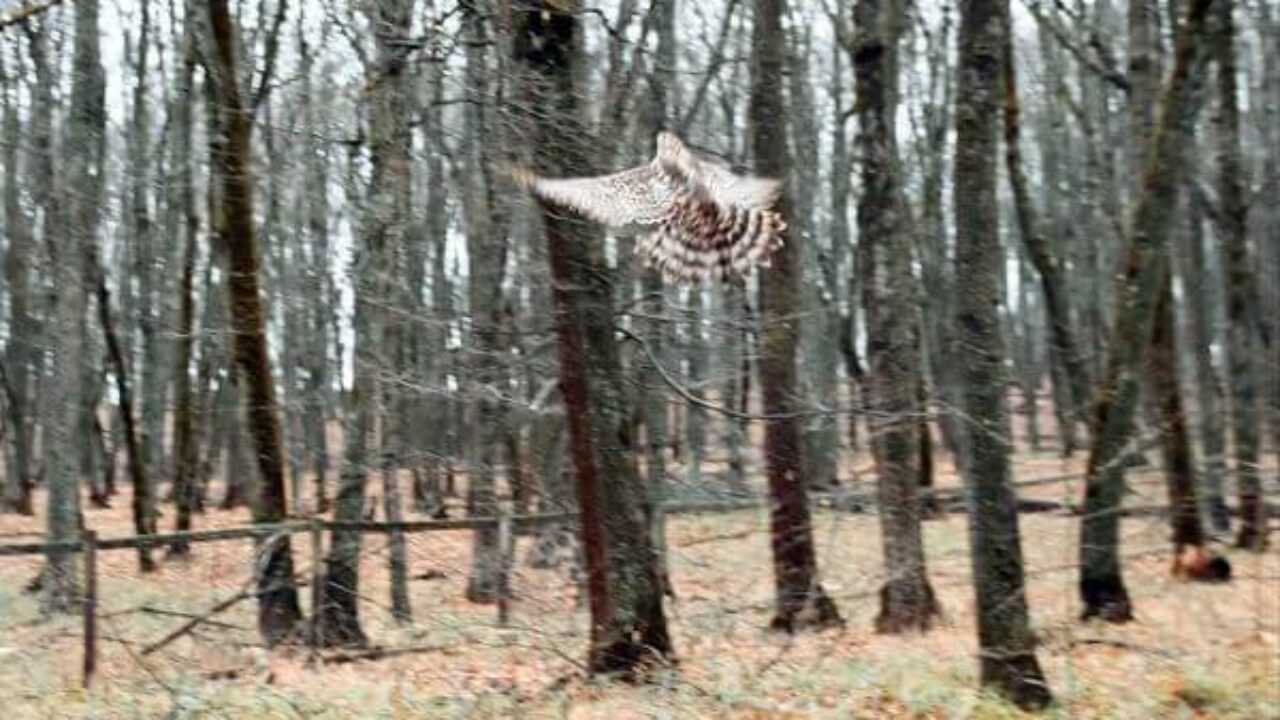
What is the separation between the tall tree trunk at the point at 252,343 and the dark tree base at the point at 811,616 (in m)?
4.31

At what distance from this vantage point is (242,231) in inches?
469

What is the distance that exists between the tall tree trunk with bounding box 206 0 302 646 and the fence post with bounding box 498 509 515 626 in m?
1.84

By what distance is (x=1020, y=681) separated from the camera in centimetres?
939

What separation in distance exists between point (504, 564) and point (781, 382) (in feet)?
10.3

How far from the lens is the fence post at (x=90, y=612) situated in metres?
10.3

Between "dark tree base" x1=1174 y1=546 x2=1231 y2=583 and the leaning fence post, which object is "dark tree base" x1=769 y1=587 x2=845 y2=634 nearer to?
the leaning fence post

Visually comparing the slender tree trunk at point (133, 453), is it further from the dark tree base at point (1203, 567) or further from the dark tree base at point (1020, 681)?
the dark tree base at point (1203, 567)

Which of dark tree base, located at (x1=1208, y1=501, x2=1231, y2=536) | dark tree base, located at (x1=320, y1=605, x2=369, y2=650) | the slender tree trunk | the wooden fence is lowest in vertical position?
dark tree base, located at (x1=320, y1=605, x2=369, y2=650)

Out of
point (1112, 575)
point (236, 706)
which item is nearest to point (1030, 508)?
point (1112, 575)

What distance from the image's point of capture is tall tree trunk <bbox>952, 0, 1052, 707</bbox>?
367 inches

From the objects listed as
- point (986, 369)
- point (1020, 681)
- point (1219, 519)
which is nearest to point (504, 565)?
point (1020, 681)

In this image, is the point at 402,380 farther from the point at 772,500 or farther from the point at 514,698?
the point at 772,500

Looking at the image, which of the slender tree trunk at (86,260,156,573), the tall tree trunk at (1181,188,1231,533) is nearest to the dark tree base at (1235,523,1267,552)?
the tall tree trunk at (1181,188,1231,533)

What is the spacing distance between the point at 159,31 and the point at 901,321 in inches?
578
